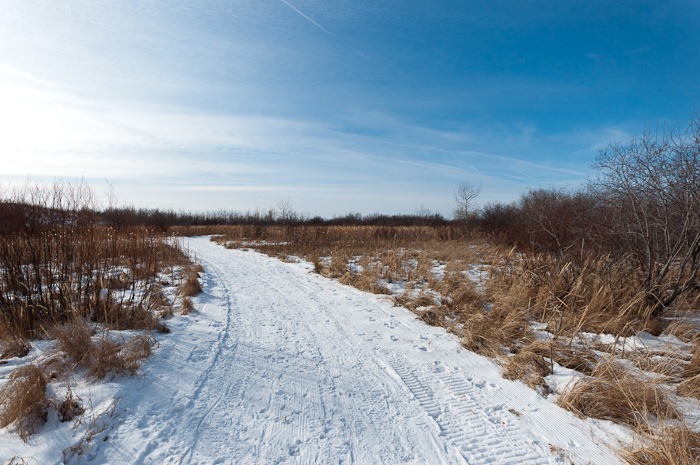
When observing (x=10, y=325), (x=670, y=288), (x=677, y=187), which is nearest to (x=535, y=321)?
(x=670, y=288)

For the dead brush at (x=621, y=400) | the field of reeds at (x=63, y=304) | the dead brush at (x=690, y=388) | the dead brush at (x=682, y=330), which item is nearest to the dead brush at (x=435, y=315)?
the dead brush at (x=621, y=400)

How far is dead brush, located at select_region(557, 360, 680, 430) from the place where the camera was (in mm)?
2773

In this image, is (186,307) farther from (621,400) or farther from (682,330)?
(682,330)

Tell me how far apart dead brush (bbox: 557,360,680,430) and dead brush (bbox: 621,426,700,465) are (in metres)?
0.19

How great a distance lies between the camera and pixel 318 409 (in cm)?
309

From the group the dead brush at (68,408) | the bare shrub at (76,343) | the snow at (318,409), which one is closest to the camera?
the snow at (318,409)

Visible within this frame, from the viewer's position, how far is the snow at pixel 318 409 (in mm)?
2469

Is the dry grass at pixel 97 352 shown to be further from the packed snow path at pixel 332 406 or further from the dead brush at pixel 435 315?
the dead brush at pixel 435 315

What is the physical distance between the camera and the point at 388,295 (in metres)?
7.53

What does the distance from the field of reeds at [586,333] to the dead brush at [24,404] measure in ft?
15.5

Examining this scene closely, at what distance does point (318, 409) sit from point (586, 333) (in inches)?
169

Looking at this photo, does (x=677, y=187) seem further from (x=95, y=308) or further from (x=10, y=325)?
(x=10, y=325)

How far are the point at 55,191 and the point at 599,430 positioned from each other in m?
7.22

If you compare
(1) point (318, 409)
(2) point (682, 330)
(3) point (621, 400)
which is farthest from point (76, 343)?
(2) point (682, 330)
